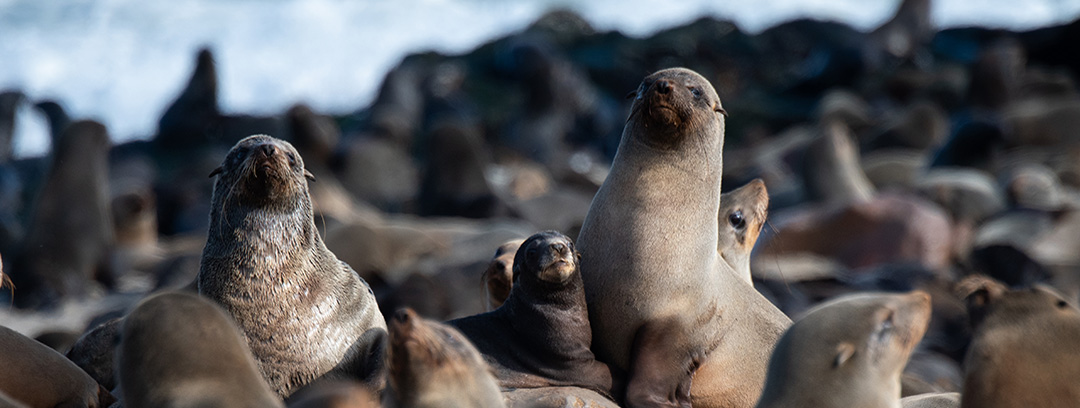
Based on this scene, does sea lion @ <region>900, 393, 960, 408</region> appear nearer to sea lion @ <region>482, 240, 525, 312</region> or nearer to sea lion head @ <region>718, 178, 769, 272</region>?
sea lion head @ <region>718, 178, 769, 272</region>

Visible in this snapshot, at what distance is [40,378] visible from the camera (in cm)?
477

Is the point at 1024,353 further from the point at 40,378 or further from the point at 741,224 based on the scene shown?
the point at 40,378

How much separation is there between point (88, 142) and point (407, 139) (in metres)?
10.7

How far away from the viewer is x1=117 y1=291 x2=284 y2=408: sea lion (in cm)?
353

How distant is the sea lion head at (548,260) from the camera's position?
194 inches

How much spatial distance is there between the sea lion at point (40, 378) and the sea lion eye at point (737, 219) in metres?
3.25

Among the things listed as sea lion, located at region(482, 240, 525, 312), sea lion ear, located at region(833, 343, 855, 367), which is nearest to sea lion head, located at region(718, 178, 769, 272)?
sea lion, located at region(482, 240, 525, 312)

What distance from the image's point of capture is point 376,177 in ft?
70.9

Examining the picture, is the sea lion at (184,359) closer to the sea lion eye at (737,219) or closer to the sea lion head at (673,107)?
the sea lion head at (673,107)

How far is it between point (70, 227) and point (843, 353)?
38.4ft

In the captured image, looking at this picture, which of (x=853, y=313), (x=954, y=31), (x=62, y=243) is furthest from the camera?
(x=954, y=31)

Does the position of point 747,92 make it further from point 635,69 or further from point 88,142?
point 88,142

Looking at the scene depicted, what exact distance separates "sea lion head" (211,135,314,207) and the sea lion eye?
2.52m

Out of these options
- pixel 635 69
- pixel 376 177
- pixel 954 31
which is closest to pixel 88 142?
pixel 376 177
